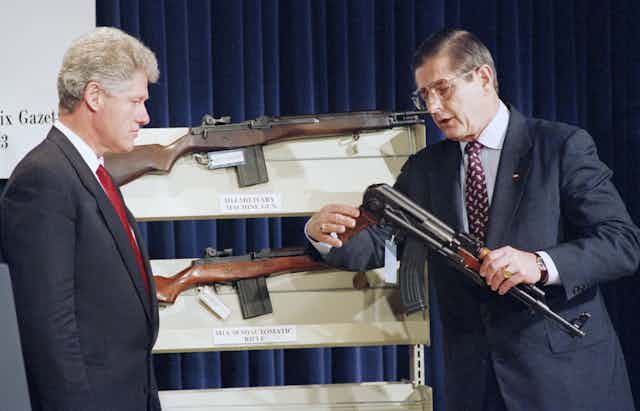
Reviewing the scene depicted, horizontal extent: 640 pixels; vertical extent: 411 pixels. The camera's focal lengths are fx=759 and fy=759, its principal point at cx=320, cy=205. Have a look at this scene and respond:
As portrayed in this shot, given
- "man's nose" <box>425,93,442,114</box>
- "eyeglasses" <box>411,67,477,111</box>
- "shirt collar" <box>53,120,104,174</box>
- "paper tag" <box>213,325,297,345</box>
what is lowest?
"paper tag" <box>213,325,297,345</box>

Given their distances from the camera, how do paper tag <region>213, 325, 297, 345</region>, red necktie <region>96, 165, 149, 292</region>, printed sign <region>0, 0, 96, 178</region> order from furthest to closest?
printed sign <region>0, 0, 96, 178</region> → paper tag <region>213, 325, 297, 345</region> → red necktie <region>96, 165, 149, 292</region>

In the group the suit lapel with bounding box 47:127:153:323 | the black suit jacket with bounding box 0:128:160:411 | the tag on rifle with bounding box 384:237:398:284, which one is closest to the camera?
the black suit jacket with bounding box 0:128:160:411

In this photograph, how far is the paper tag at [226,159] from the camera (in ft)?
8.38

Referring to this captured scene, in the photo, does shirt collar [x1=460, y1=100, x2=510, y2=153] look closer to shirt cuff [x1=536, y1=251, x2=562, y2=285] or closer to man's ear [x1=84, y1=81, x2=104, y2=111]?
shirt cuff [x1=536, y1=251, x2=562, y2=285]

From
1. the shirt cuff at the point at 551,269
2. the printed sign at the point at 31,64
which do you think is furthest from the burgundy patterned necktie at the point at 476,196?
the printed sign at the point at 31,64

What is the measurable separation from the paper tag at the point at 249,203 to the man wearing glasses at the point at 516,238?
0.97ft

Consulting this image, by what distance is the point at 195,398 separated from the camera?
104 inches

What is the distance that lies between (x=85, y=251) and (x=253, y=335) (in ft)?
3.12

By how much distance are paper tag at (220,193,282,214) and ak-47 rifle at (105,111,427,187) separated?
0.05 meters

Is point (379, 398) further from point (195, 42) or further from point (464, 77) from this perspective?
point (195, 42)

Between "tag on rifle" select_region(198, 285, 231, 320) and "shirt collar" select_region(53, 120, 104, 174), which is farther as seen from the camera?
"tag on rifle" select_region(198, 285, 231, 320)

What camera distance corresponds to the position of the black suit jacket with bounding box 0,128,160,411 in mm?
1604

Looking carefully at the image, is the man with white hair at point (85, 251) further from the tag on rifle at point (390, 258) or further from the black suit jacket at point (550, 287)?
the black suit jacket at point (550, 287)

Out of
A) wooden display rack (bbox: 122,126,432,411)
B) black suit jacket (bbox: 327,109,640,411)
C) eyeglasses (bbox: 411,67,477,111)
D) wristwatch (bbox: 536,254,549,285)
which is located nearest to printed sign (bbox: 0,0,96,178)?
wooden display rack (bbox: 122,126,432,411)
